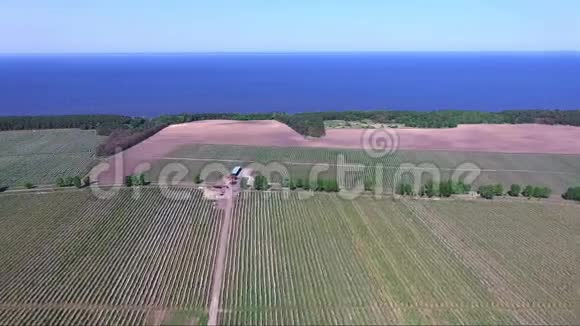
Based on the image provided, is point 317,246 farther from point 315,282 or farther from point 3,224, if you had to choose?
point 3,224

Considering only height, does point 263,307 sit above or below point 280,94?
below

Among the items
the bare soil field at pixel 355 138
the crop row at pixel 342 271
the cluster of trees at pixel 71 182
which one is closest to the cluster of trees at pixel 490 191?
the crop row at pixel 342 271

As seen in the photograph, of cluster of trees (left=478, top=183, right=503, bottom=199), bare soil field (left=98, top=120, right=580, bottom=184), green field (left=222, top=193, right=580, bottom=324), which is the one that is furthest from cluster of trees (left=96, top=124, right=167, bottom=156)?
cluster of trees (left=478, top=183, right=503, bottom=199)

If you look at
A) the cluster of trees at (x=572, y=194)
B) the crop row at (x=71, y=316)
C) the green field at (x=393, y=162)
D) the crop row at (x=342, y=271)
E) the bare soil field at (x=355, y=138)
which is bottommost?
the crop row at (x=71, y=316)

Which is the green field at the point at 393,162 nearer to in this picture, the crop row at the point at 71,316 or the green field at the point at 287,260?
the green field at the point at 287,260

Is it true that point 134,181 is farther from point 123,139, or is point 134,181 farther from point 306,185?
point 123,139

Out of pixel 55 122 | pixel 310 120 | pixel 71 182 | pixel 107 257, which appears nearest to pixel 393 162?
pixel 310 120

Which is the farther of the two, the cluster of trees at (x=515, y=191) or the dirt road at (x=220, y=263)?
the cluster of trees at (x=515, y=191)

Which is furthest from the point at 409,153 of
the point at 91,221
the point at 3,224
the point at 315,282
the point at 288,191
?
the point at 3,224
